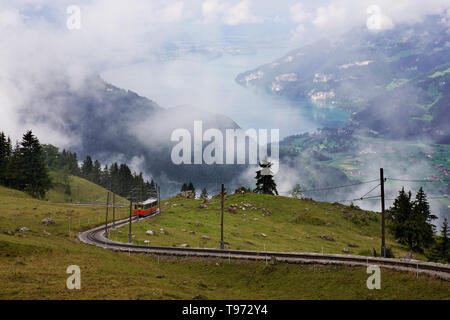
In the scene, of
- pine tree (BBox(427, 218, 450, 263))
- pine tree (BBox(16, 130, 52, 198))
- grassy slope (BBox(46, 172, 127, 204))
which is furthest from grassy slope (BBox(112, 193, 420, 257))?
grassy slope (BBox(46, 172, 127, 204))

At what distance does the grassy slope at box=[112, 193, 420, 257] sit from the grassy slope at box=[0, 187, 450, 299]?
20.2 meters

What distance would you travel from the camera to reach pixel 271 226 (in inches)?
3797

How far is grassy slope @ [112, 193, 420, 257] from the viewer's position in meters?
76.4

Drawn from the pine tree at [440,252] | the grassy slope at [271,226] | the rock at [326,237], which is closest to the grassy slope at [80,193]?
the grassy slope at [271,226]

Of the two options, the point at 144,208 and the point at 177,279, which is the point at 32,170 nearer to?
the point at 144,208

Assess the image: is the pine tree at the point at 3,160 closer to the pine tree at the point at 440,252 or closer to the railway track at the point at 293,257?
the railway track at the point at 293,257

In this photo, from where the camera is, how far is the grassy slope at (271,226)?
76375 mm

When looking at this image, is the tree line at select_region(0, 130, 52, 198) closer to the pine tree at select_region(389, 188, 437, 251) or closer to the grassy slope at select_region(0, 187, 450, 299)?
the grassy slope at select_region(0, 187, 450, 299)

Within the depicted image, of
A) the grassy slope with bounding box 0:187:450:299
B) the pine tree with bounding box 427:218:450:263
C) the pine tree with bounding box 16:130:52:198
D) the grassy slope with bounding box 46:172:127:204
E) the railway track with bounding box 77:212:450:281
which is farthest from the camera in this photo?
the grassy slope with bounding box 46:172:127:204

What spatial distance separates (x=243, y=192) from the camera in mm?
124562

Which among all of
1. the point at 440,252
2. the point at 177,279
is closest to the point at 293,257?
the point at 177,279
